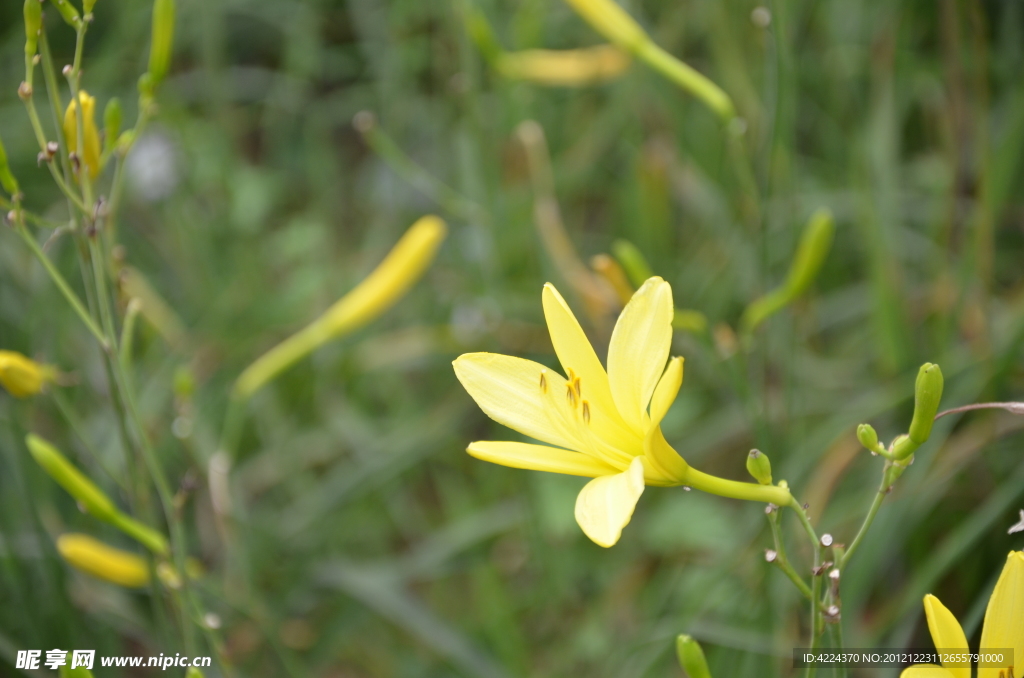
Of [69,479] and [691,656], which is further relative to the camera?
[69,479]

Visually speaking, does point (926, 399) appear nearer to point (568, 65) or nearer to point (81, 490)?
point (81, 490)

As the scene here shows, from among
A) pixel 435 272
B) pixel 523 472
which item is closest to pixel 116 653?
pixel 523 472

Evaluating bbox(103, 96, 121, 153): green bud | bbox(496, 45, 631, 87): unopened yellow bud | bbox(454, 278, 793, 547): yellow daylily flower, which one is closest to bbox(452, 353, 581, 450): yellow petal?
bbox(454, 278, 793, 547): yellow daylily flower

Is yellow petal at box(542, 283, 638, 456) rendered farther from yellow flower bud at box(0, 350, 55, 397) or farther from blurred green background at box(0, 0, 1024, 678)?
yellow flower bud at box(0, 350, 55, 397)

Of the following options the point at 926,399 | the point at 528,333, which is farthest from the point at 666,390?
the point at 528,333

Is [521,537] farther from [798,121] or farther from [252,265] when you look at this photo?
[798,121]

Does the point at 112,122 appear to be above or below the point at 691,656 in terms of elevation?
above

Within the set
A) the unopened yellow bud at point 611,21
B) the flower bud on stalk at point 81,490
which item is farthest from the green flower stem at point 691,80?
the flower bud on stalk at point 81,490

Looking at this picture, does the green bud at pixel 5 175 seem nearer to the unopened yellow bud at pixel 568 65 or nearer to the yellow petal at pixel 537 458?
the yellow petal at pixel 537 458
